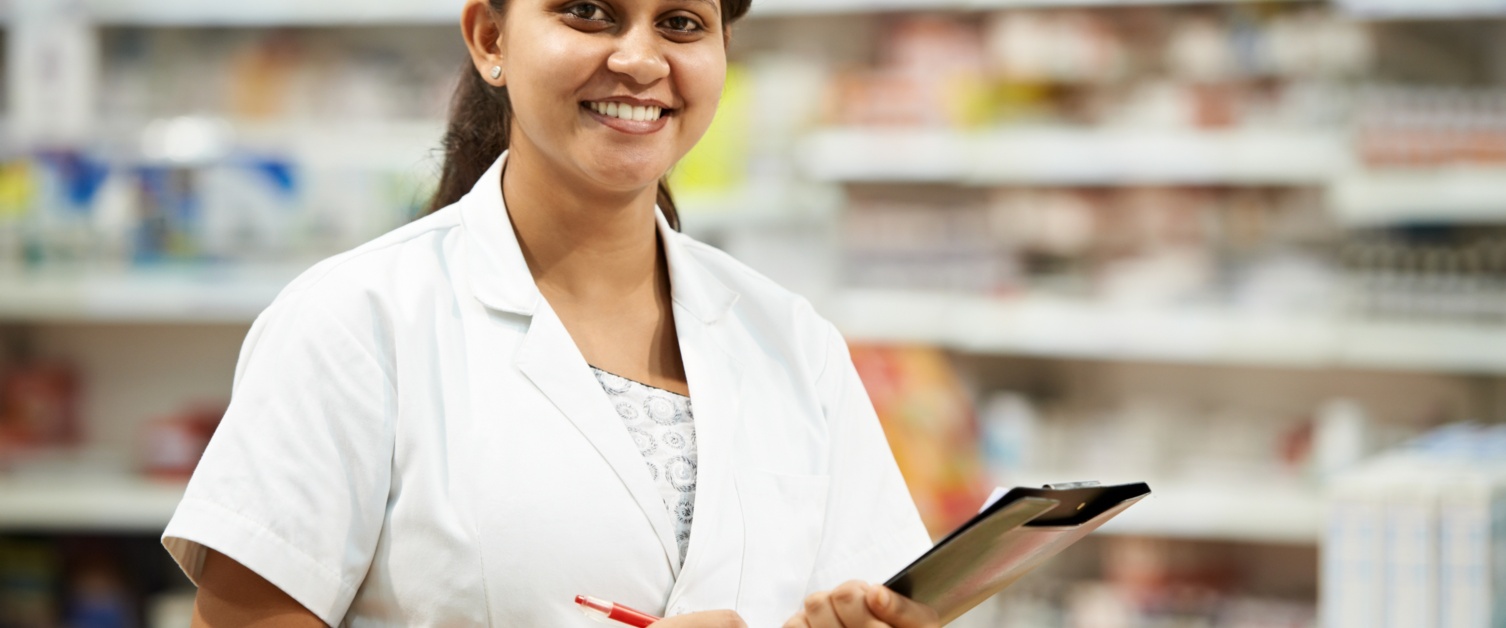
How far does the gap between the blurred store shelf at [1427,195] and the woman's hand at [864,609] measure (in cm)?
249

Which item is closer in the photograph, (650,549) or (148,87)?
(650,549)

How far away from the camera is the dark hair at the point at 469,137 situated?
59.2 inches

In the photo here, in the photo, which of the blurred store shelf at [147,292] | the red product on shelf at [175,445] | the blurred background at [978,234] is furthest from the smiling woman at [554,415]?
the red product on shelf at [175,445]

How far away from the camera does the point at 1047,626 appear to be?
388 cm

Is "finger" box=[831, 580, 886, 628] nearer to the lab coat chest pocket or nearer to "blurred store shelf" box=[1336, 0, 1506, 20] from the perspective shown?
the lab coat chest pocket

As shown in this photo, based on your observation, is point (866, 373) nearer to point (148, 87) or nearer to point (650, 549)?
point (148, 87)

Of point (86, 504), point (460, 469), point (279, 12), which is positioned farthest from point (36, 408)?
point (460, 469)

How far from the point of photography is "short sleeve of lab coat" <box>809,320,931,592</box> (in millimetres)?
1448

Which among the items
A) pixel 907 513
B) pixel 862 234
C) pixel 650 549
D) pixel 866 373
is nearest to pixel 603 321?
pixel 650 549

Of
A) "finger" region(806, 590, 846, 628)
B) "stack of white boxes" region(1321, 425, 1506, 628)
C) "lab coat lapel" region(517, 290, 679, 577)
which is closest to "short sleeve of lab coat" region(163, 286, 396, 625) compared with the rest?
"lab coat lapel" region(517, 290, 679, 577)

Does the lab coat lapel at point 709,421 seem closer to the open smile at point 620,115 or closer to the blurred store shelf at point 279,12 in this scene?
the open smile at point 620,115

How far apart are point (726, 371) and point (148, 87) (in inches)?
126

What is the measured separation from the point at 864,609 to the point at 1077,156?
2.62 m

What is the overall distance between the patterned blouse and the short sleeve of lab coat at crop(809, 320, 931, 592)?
0.56ft
